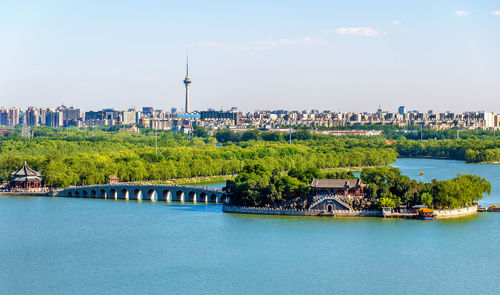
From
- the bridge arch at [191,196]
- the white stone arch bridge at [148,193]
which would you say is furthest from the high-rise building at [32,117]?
the bridge arch at [191,196]

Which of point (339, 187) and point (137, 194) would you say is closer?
point (339, 187)

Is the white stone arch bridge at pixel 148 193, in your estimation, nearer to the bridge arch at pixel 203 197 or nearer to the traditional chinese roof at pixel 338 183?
the bridge arch at pixel 203 197

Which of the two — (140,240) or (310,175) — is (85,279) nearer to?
(140,240)

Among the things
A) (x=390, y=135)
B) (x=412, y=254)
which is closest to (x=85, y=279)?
(x=412, y=254)

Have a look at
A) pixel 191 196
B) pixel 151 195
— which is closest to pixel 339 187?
pixel 191 196

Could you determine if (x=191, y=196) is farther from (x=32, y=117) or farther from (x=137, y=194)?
(x=32, y=117)
